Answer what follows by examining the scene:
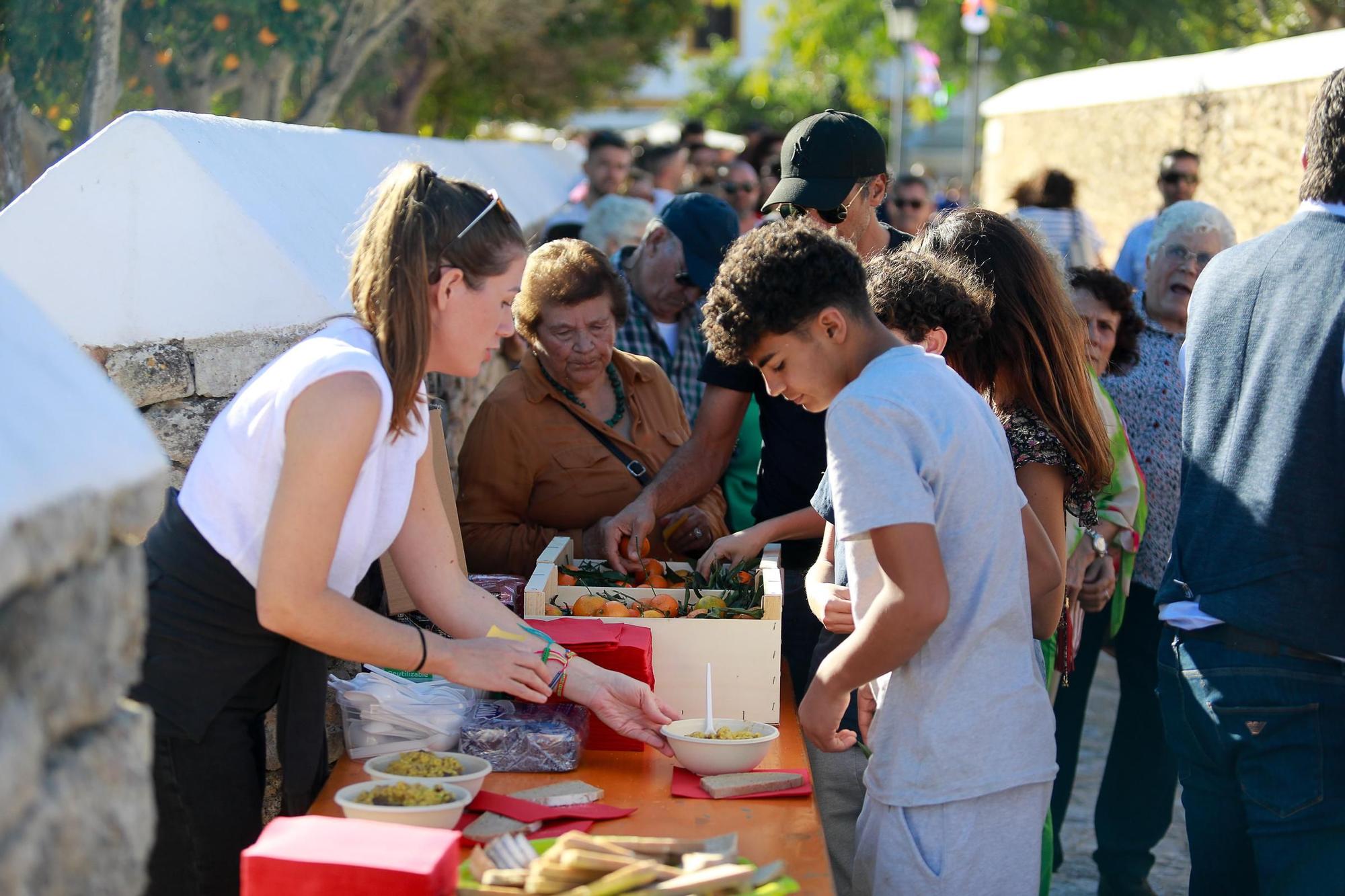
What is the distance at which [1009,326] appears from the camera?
2764 millimetres

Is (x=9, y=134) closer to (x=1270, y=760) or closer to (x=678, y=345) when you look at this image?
(x=678, y=345)

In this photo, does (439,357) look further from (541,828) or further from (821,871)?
(821,871)

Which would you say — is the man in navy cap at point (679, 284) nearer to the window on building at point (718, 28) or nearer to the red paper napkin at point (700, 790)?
the red paper napkin at point (700, 790)

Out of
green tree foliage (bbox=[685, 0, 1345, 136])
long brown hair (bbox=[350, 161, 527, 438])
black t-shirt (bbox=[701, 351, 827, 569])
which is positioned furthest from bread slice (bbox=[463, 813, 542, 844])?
green tree foliage (bbox=[685, 0, 1345, 136])

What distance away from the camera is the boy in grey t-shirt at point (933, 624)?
2.10m

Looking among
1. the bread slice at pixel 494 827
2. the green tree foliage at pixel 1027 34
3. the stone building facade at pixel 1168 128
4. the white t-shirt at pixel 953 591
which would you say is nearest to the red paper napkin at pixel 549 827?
the bread slice at pixel 494 827

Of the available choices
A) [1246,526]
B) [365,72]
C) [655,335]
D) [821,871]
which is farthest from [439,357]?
[365,72]

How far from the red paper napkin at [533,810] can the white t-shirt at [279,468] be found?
1.33 ft

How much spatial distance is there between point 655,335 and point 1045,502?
8.42ft

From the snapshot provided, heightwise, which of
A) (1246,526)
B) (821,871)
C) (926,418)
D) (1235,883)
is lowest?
(1235,883)

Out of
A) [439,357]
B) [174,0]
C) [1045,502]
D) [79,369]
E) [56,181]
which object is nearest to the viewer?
[79,369]

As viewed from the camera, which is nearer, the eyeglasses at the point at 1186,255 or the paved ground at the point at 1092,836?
the paved ground at the point at 1092,836

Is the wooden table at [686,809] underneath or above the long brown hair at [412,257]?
underneath

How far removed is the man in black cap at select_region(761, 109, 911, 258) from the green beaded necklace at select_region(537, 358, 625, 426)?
694 millimetres
